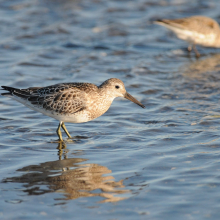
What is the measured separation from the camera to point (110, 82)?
30.8 feet

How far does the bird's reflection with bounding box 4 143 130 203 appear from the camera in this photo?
6750 mm

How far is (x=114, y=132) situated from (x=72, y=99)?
4.03 ft

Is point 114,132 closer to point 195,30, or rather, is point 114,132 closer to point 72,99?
point 72,99

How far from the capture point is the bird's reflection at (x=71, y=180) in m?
6.75

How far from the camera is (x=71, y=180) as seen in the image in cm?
724

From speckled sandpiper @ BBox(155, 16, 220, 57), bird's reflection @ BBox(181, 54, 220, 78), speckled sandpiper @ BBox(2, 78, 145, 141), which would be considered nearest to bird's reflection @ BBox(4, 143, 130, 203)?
speckled sandpiper @ BBox(2, 78, 145, 141)

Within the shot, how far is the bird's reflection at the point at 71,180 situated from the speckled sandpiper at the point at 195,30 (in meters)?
10.3

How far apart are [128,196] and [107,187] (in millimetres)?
506

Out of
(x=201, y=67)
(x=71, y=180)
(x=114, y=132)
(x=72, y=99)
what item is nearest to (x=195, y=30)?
(x=201, y=67)

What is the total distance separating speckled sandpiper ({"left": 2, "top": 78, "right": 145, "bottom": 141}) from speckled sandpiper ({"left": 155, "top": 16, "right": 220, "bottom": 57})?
843cm

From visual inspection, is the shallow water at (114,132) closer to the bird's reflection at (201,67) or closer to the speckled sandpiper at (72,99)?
the bird's reflection at (201,67)

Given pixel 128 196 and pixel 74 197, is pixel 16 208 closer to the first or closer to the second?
pixel 74 197

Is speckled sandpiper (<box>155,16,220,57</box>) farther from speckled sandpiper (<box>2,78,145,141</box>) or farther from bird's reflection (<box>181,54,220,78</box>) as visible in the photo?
speckled sandpiper (<box>2,78,145,141</box>)

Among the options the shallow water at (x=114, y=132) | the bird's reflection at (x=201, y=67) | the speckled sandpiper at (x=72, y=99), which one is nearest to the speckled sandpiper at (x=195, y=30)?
the shallow water at (x=114, y=132)
